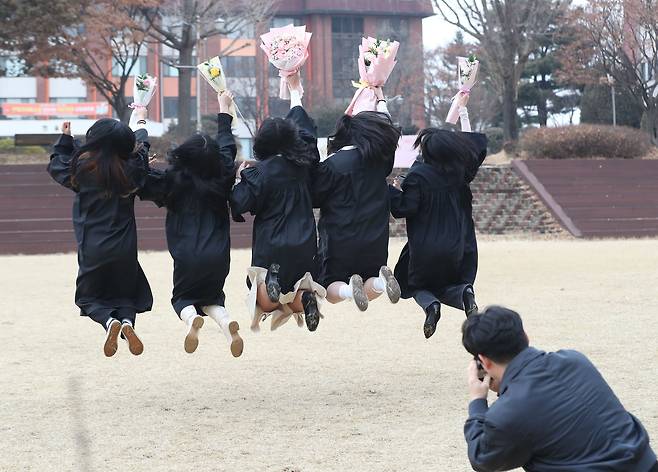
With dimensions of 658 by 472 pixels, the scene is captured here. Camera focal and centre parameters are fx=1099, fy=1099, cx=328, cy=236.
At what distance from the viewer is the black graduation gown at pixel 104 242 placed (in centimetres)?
798

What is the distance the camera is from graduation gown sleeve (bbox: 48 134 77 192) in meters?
8.09

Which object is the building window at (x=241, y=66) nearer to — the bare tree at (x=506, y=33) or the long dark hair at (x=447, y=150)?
the bare tree at (x=506, y=33)

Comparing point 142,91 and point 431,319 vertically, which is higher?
point 142,91

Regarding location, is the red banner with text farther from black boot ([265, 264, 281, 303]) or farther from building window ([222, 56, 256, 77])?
black boot ([265, 264, 281, 303])

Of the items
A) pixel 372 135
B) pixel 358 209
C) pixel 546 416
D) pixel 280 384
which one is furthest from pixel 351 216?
pixel 546 416

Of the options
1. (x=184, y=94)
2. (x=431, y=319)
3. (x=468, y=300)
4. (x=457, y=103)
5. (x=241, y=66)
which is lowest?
(x=431, y=319)

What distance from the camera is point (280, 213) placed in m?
8.05

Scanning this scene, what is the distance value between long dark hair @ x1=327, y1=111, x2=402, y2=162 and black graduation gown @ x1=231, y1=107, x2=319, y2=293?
1.39 feet

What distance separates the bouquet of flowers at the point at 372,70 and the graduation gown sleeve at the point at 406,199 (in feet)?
2.72

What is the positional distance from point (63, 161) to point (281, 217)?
1.66m

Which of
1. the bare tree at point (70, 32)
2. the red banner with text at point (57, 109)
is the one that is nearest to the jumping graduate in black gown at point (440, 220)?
the bare tree at point (70, 32)

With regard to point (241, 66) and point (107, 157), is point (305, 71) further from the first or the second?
point (107, 157)

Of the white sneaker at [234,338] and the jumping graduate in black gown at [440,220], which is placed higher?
the jumping graduate in black gown at [440,220]

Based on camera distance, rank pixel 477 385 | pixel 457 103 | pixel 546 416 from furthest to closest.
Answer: pixel 457 103 → pixel 477 385 → pixel 546 416
